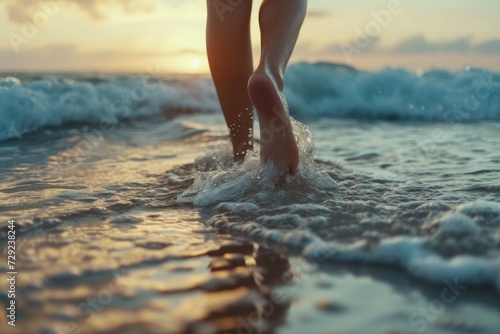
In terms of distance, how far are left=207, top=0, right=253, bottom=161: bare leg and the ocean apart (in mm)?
182

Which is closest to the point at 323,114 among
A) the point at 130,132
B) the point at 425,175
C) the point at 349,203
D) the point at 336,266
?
the point at 130,132

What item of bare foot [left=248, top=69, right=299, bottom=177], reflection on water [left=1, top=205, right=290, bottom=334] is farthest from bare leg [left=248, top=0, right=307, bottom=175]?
reflection on water [left=1, top=205, right=290, bottom=334]

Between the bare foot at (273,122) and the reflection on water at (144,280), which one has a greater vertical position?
the bare foot at (273,122)

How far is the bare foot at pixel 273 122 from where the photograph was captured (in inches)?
71.7

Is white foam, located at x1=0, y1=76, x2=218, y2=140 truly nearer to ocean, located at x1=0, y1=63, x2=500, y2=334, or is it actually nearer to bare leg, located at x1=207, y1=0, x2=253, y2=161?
ocean, located at x1=0, y1=63, x2=500, y2=334

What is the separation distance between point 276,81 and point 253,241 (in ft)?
1.98

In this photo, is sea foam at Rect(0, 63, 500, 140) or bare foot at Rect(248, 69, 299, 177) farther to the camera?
sea foam at Rect(0, 63, 500, 140)

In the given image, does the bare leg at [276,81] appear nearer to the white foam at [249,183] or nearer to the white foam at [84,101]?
the white foam at [249,183]

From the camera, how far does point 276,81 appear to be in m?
1.90

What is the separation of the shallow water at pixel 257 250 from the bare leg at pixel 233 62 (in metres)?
0.23

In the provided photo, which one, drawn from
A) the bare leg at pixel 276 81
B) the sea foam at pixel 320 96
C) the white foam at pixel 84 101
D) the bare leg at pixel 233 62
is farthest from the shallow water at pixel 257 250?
the sea foam at pixel 320 96

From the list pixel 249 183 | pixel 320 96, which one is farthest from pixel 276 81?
pixel 320 96

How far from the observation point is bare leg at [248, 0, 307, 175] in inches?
72.4

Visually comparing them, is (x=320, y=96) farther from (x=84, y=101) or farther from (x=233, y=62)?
(x=233, y=62)
